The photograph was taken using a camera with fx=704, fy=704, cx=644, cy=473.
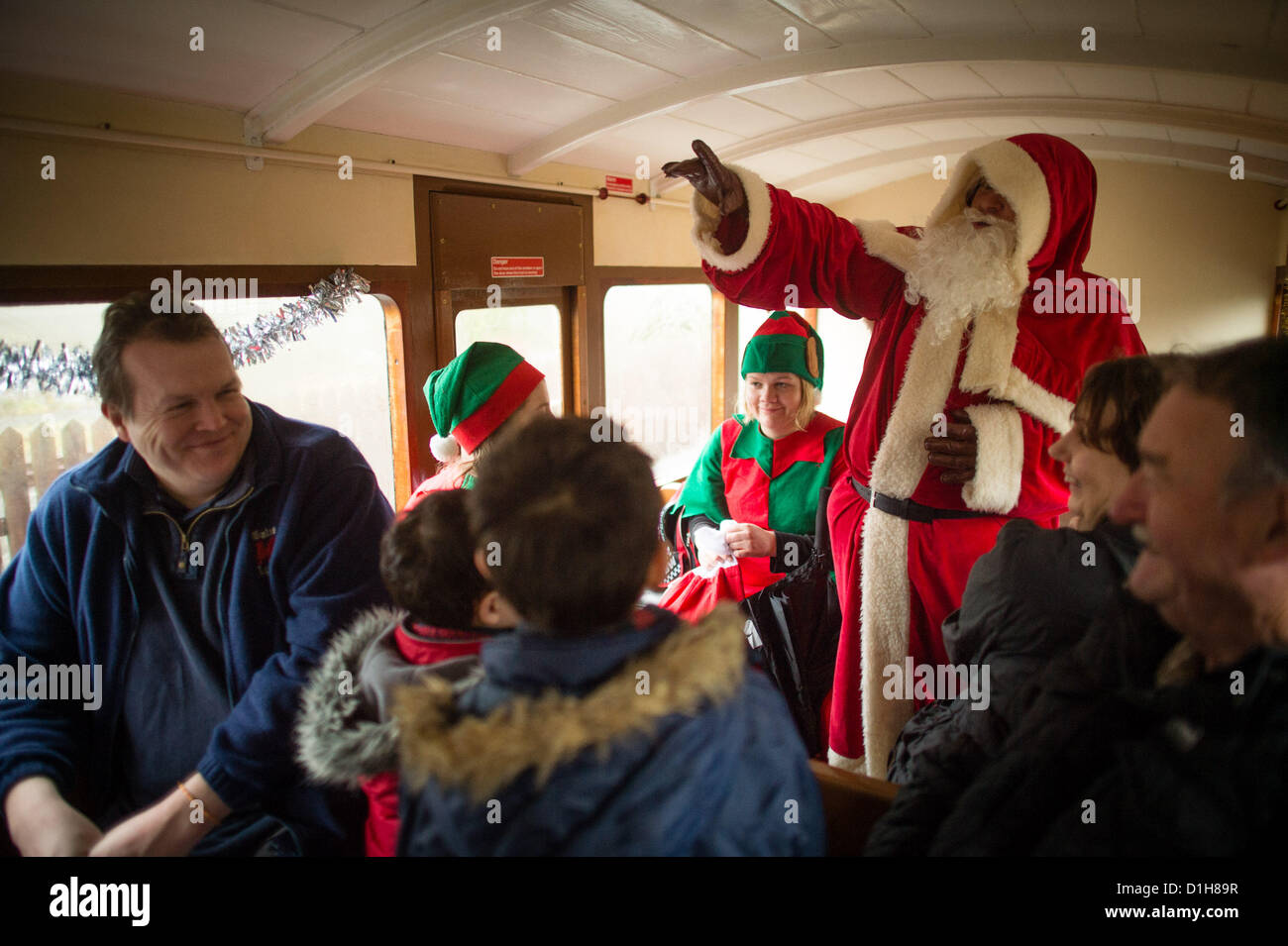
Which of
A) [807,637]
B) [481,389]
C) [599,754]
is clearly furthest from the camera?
[807,637]

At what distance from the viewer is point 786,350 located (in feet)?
7.89

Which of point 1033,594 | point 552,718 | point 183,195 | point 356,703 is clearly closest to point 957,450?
point 1033,594

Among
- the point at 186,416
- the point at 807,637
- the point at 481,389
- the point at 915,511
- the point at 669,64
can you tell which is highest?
the point at 669,64

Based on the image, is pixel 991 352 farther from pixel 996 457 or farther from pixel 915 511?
pixel 915 511

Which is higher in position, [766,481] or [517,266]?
[517,266]

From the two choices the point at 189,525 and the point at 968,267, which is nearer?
the point at 189,525

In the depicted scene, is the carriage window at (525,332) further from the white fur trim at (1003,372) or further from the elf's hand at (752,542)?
the white fur trim at (1003,372)

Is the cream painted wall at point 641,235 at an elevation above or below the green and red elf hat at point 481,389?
above

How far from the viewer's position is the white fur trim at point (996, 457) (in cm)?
143

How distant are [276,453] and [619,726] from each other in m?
0.77

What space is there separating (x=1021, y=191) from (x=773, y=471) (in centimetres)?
121

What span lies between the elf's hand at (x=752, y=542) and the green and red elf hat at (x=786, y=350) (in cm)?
57

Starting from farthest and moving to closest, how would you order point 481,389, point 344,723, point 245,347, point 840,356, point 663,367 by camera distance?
point 840,356 → point 663,367 → point 481,389 → point 245,347 → point 344,723

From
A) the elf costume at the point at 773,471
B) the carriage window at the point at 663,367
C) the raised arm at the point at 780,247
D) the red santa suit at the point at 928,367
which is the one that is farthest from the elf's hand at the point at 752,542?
the carriage window at the point at 663,367
